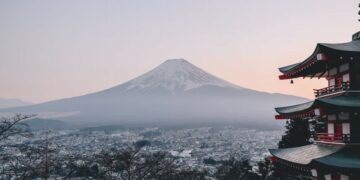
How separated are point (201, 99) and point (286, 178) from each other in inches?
5777

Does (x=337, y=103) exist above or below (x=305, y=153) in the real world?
above

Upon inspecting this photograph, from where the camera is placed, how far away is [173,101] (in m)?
177

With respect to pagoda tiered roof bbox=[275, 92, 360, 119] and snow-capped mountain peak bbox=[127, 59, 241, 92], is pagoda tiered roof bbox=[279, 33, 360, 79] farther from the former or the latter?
snow-capped mountain peak bbox=[127, 59, 241, 92]

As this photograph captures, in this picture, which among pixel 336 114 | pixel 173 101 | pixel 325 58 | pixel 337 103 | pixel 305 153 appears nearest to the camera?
pixel 337 103

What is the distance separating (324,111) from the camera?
41.7 ft

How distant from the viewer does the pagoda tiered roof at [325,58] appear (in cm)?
1272

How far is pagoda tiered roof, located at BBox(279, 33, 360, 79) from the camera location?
12.7 metres

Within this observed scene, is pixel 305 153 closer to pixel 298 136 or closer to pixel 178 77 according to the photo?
pixel 298 136

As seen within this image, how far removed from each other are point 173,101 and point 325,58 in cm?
16432

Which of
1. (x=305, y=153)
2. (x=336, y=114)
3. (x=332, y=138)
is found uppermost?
(x=336, y=114)

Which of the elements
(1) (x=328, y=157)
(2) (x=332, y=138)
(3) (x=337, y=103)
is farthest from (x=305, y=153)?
(3) (x=337, y=103)

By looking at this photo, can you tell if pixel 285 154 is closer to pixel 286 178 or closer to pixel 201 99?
pixel 286 178

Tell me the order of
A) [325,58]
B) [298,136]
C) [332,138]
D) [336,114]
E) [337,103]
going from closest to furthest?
1. [337,103]
2. [325,58]
3. [332,138]
4. [336,114]
5. [298,136]

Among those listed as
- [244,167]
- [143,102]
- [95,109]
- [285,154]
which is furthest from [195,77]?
[285,154]
